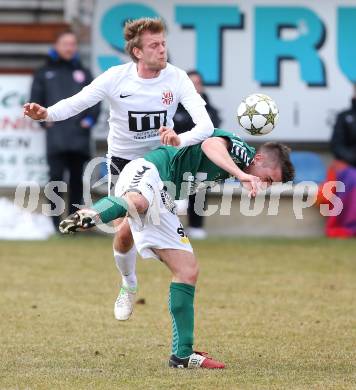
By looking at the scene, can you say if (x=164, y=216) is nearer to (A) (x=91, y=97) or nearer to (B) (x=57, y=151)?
(A) (x=91, y=97)

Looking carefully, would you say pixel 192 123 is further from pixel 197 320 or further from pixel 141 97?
pixel 141 97

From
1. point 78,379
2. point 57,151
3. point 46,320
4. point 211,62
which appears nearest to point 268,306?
point 46,320

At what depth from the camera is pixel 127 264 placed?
29.4 ft

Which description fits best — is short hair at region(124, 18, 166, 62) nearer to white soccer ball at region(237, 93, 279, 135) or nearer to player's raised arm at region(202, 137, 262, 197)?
white soccer ball at region(237, 93, 279, 135)

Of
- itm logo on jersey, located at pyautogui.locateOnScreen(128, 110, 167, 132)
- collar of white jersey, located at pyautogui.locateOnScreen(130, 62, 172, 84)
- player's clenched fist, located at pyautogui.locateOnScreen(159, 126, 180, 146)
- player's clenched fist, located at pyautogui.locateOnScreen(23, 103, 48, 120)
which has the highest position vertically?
collar of white jersey, located at pyautogui.locateOnScreen(130, 62, 172, 84)

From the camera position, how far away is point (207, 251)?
570 inches

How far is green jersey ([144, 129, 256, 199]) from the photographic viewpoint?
758cm

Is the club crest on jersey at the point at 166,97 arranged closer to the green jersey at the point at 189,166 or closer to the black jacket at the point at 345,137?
the green jersey at the point at 189,166

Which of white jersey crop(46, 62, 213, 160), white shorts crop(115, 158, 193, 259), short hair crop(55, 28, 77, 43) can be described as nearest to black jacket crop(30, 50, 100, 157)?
short hair crop(55, 28, 77, 43)

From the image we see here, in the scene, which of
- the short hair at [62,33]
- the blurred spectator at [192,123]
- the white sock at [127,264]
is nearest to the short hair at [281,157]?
the white sock at [127,264]

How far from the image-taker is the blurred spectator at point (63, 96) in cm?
1545

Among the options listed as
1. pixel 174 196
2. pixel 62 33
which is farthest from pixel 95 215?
pixel 62 33

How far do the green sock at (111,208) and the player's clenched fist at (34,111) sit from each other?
0.86 m

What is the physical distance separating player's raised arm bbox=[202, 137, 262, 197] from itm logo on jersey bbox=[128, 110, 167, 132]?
73cm
